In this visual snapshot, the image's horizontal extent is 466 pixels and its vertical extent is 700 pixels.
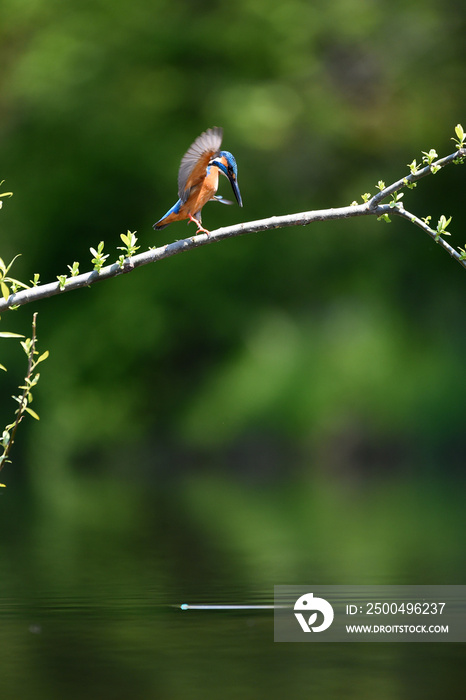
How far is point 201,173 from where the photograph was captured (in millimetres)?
5613

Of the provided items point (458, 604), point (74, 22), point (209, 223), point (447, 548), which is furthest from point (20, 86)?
point (458, 604)

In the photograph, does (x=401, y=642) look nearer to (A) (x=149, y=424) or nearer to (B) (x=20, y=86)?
(A) (x=149, y=424)

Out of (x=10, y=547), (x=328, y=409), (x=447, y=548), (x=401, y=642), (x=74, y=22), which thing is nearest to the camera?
(x=401, y=642)

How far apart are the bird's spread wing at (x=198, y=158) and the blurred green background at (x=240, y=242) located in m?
11.3

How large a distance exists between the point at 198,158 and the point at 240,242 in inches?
555

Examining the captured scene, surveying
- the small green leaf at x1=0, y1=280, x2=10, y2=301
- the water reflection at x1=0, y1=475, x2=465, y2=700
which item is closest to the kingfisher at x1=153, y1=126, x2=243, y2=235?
the small green leaf at x1=0, y1=280, x2=10, y2=301

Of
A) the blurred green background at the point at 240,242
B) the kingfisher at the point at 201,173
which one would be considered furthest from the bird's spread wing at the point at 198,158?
the blurred green background at the point at 240,242

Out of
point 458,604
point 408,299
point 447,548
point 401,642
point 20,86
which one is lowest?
point 401,642

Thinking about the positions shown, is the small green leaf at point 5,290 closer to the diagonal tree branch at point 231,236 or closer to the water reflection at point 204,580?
the diagonal tree branch at point 231,236

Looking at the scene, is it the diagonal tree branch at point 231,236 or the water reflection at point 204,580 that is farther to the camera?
the water reflection at point 204,580

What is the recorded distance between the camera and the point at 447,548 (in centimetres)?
846

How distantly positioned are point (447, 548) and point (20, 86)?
47.6 feet

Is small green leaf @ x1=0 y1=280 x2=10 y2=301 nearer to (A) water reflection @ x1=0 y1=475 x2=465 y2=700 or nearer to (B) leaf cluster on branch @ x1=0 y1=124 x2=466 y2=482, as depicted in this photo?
(B) leaf cluster on branch @ x1=0 y1=124 x2=466 y2=482

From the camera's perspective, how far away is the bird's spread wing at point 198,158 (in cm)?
521
